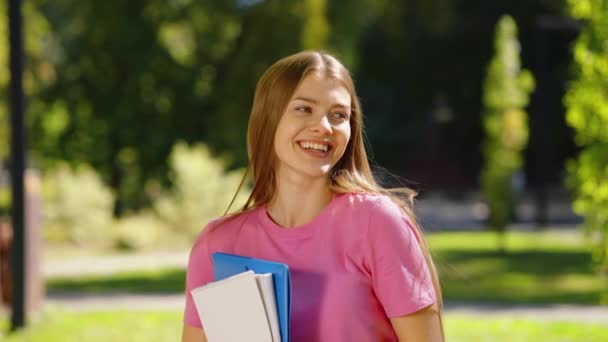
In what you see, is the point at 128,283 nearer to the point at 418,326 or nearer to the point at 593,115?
the point at 593,115

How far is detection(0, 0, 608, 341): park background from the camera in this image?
9820 mm

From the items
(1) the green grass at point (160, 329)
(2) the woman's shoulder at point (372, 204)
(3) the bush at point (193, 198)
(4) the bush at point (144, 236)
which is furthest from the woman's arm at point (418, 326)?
(4) the bush at point (144, 236)

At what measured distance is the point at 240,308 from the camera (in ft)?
7.67

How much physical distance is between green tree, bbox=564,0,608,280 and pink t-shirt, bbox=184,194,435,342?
Result: 157 inches

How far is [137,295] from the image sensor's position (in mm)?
13375

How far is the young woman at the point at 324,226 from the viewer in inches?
A: 92.5

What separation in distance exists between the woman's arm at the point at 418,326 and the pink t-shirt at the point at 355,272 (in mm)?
20

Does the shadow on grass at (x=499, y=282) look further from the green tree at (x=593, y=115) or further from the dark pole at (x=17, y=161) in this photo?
the green tree at (x=593, y=115)

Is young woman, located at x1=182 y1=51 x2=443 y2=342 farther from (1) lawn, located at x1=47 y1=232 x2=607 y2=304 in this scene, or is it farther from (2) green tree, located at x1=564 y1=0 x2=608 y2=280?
(1) lawn, located at x1=47 y1=232 x2=607 y2=304

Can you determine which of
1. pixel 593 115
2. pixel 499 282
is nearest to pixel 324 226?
pixel 593 115

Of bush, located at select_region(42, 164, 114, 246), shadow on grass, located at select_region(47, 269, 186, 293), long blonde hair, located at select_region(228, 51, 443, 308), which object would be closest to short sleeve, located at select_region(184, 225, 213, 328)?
long blonde hair, located at select_region(228, 51, 443, 308)

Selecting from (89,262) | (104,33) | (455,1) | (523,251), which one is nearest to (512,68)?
(523,251)

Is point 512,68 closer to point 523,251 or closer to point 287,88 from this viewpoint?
point 523,251

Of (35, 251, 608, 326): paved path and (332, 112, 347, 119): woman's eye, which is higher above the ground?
(332, 112, 347, 119): woman's eye
